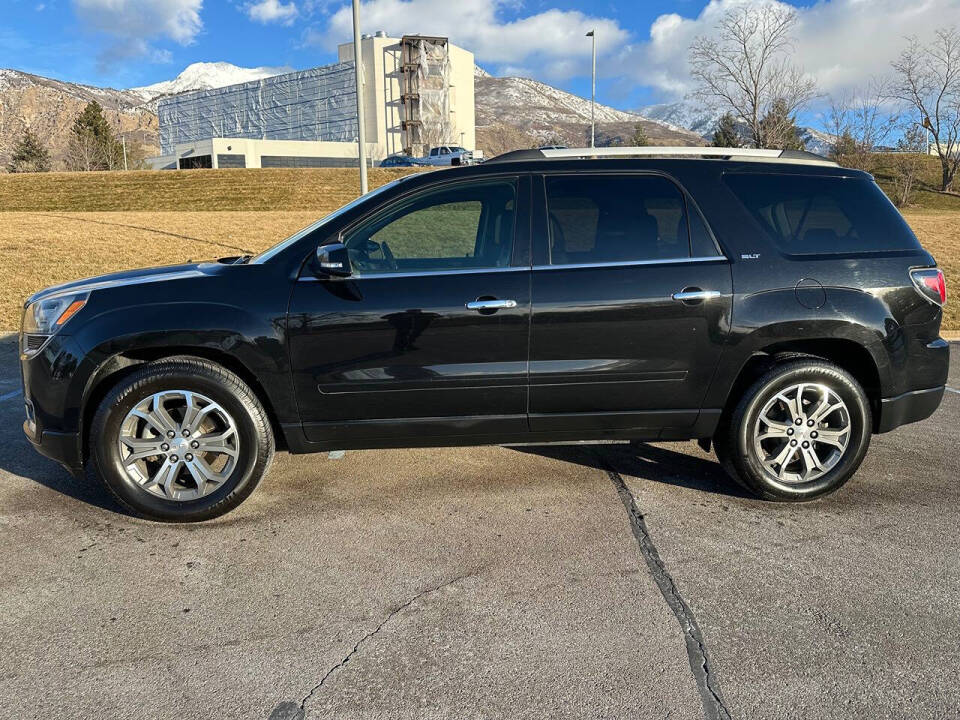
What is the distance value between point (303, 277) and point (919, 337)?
3298 millimetres

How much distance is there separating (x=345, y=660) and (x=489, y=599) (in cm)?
66

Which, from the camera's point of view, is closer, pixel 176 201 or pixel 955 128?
pixel 176 201

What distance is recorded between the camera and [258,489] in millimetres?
4172

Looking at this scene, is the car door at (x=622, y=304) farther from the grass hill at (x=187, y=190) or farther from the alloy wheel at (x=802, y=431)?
the grass hill at (x=187, y=190)

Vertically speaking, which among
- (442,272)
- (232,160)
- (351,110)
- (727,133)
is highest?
(351,110)

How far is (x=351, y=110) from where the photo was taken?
264 feet

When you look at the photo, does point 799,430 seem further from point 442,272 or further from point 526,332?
point 442,272

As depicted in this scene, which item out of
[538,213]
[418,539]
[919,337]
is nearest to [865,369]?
[919,337]

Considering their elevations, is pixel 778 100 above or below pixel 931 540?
above

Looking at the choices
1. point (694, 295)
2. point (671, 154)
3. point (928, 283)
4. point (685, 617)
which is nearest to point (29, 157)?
point (671, 154)

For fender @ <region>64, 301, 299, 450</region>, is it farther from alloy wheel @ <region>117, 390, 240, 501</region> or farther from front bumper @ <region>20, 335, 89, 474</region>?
alloy wheel @ <region>117, 390, 240, 501</region>

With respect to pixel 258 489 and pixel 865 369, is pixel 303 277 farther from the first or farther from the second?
pixel 865 369

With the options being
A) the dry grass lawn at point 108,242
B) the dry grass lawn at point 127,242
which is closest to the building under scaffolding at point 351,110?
the dry grass lawn at point 108,242

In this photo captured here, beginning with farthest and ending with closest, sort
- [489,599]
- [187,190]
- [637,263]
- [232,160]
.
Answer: [232,160]
[187,190]
[637,263]
[489,599]
